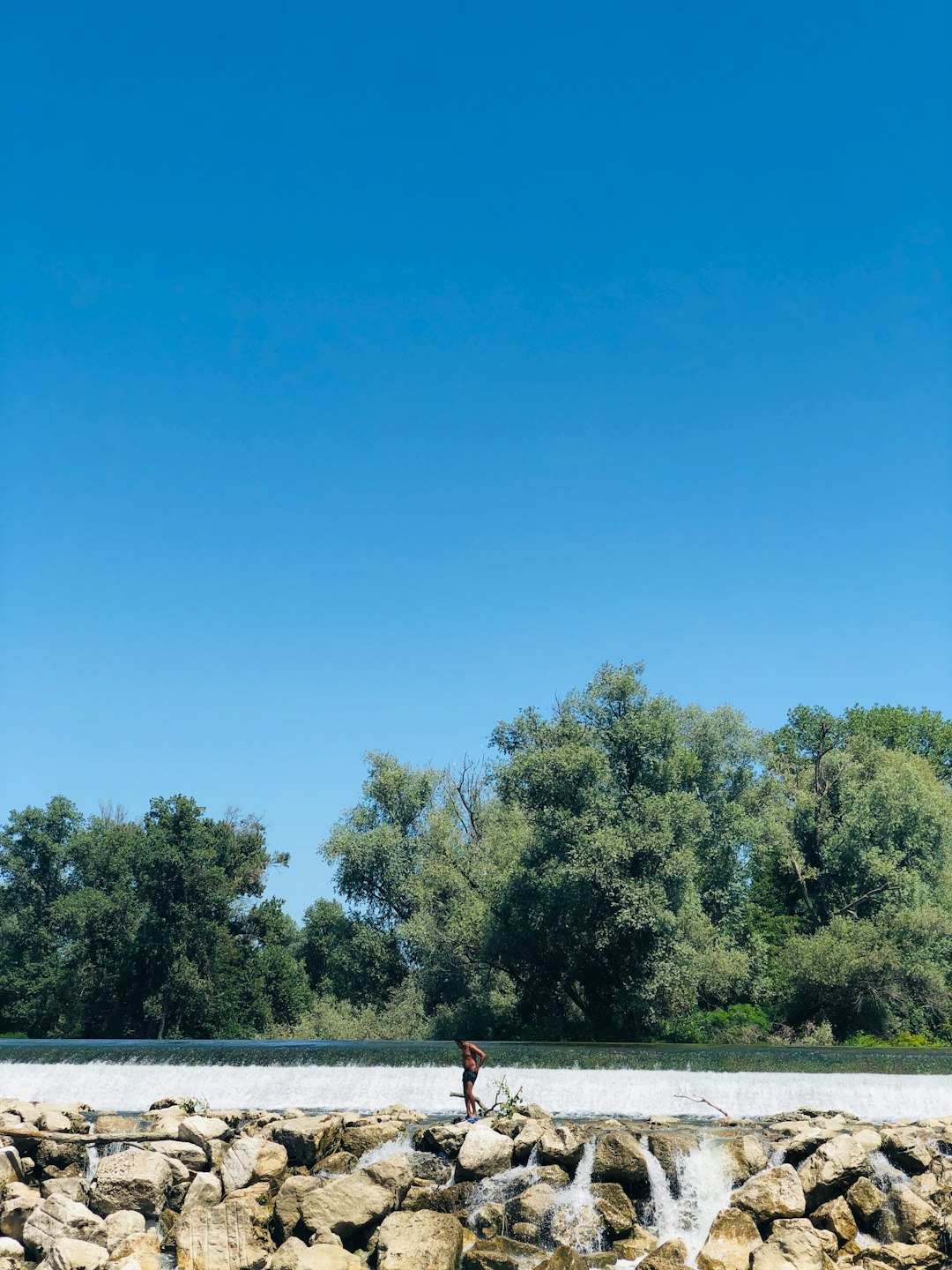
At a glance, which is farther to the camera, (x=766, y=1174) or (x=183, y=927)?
(x=183, y=927)

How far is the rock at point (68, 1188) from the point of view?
16656mm

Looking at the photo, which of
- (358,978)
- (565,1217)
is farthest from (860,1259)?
(358,978)

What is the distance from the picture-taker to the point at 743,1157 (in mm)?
16172

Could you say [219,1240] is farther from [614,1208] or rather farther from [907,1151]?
[907,1151]

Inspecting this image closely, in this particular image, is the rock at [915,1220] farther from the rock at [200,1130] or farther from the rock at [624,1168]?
the rock at [200,1130]

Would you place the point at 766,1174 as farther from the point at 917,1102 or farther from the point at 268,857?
the point at 268,857

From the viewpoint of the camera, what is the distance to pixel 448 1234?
14.4 metres

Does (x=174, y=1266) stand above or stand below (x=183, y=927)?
below

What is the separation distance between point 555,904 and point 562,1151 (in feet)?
71.4

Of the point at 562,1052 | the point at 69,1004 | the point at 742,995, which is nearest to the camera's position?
the point at 562,1052

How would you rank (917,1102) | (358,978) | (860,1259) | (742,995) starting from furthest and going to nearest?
1. (358,978)
2. (742,995)
3. (917,1102)
4. (860,1259)

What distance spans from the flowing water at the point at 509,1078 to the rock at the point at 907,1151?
6.54 meters

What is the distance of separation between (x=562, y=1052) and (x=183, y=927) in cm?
2791

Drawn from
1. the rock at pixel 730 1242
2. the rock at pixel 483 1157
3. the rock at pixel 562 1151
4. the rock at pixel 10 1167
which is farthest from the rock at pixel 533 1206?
the rock at pixel 10 1167
